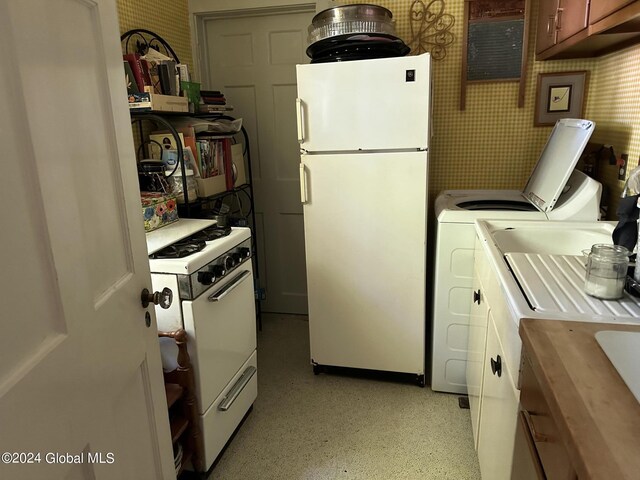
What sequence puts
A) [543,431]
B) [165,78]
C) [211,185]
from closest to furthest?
[543,431], [165,78], [211,185]

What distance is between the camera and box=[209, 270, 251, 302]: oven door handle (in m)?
1.67

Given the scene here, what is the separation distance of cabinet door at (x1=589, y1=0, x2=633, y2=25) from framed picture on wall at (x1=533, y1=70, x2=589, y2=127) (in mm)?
901

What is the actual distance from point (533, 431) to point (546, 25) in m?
1.97

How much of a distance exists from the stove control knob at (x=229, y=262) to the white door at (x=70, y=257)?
62cm

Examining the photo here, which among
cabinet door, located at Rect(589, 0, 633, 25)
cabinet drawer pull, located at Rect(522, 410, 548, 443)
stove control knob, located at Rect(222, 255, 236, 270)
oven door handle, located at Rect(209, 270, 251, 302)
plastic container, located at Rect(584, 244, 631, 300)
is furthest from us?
stove control knob, located at Rect(222, 255, 236, 270)

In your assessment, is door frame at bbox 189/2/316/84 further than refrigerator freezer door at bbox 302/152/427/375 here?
Yes

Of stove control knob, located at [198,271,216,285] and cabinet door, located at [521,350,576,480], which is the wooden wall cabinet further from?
stove control knob, located at [198,271,216,285]

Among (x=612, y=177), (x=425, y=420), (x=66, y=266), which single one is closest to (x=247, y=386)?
(x=425, y=420)

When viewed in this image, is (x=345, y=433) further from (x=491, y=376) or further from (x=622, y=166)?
(x=622, y=166)

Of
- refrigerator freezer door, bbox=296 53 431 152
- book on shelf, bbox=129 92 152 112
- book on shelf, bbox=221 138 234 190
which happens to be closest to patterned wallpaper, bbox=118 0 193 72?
book on shelf, bbox=129 92 152 112

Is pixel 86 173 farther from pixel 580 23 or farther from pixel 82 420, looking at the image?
pixel 580 23

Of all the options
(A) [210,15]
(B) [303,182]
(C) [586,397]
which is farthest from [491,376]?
(A) [210,15]

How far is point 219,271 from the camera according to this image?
1718 mm

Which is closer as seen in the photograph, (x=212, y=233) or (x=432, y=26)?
(x=212, y=233)
